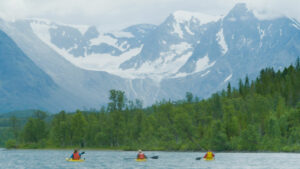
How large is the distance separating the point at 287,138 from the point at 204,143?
94.2 feet

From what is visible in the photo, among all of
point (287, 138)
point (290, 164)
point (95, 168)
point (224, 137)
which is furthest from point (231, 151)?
point (95, 168)

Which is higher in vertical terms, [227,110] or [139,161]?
[227,110]

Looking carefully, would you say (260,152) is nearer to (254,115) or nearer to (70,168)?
(254,115)

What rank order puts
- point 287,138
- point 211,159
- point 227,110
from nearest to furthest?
point 211,159, point 287,138, point 227,110

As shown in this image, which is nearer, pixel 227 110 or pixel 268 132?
pixel 268 132

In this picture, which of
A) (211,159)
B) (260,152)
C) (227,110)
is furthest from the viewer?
(227,110)

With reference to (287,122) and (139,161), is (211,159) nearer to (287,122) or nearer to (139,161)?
(139,161)

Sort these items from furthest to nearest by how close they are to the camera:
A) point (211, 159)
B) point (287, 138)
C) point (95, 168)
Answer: point (287, 138) → point (211, 159) → point (95, 168)

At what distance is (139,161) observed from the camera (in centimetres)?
13238

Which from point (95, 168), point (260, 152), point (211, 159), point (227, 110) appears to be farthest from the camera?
point (227, 110)

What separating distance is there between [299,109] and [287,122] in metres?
7.11

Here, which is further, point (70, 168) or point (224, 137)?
point (224, 137)

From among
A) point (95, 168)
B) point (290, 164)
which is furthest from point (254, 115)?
point (95, 168)

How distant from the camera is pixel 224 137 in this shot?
181500 millimetres
